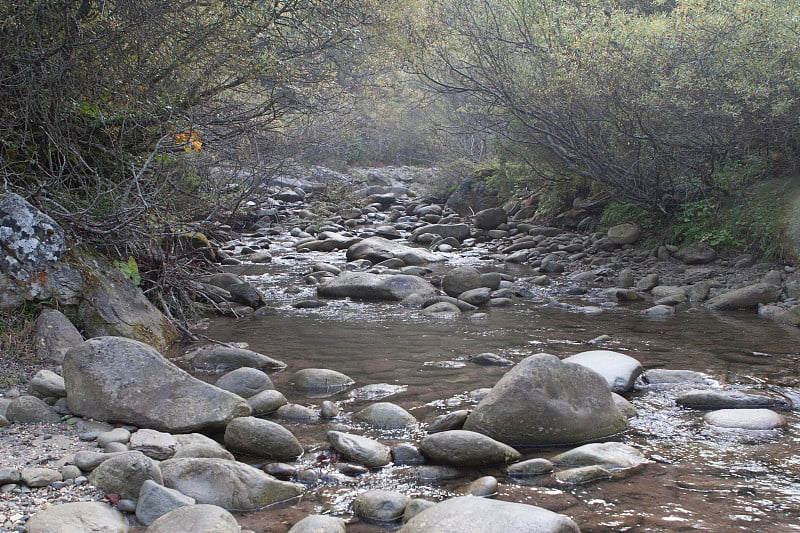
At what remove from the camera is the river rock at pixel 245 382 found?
17.3ft

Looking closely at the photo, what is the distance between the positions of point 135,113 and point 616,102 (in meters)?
8.11

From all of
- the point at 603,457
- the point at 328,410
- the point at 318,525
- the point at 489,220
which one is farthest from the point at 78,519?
the point at 489,220

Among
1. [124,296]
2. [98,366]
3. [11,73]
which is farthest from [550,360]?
[11,73]

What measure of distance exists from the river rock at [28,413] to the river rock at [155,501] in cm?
129

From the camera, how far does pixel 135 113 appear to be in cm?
670

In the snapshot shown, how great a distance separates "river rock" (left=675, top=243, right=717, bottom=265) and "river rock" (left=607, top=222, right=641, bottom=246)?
1.52 metres

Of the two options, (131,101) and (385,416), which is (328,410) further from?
(131,101)

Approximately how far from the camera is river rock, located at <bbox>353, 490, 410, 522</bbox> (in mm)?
3352

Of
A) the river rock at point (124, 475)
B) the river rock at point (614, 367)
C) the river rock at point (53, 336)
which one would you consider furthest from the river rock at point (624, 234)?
the river rock at point (124, 475)

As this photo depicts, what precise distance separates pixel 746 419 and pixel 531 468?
5.48 ft

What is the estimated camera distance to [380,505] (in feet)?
11.1

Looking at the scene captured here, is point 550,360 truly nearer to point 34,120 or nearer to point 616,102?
point 34,120

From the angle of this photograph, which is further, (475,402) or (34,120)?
(34,120)

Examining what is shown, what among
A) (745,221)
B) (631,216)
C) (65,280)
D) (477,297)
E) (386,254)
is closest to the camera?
(65,280)
